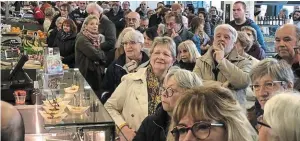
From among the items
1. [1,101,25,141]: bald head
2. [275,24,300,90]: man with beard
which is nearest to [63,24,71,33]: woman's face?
[275,24,300,90]: man with beard

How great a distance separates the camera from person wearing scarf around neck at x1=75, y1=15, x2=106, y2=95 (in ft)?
18.9

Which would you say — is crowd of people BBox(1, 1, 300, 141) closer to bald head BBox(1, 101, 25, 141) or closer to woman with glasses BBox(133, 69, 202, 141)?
woman with glasses BBox(133, 69, 202, 141)

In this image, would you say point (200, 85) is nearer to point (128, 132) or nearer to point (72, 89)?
point (128, 132)

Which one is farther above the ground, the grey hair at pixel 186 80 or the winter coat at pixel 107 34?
the grey hair at pixel 186 80

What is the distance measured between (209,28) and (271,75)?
5.94 m

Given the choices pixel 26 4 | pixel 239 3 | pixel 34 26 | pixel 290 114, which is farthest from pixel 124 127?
pixel 26 4

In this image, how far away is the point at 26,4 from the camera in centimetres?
1606

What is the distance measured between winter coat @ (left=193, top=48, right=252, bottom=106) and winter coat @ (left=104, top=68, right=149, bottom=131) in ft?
1.68

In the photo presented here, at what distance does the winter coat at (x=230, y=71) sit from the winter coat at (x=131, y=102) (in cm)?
51

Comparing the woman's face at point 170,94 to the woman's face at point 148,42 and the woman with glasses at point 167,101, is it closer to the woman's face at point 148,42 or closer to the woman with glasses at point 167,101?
the woman with glasses at point 167,101

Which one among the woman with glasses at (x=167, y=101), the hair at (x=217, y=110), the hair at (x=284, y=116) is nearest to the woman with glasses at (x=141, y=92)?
the woman with glasses at (x=167, y=101)

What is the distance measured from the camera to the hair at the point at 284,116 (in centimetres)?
138

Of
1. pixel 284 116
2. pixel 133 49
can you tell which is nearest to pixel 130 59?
pixel 133 49

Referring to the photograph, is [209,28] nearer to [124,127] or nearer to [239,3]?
[239,3]
